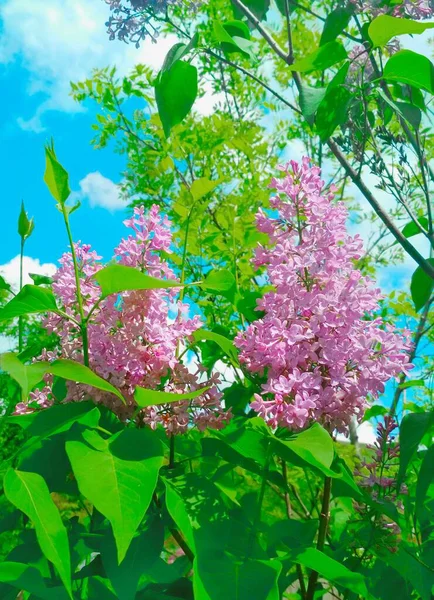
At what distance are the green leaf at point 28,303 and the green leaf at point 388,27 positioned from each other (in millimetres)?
593

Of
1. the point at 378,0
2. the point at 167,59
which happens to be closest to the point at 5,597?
the point at 167,59

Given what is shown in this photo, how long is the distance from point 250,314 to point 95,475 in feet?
1.39

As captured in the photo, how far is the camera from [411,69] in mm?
896

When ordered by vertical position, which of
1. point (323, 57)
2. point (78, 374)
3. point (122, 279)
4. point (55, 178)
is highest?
point (323, 57)

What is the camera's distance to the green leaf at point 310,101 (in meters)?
0.91

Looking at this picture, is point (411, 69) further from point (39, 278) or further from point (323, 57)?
point (39, 278)

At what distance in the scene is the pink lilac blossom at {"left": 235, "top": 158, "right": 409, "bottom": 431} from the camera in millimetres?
786

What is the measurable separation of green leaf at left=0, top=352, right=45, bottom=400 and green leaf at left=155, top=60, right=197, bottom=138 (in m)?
0.47

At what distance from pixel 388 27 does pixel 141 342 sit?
0.57m

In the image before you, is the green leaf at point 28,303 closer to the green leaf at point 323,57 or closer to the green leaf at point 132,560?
the green leaf at point 132,560

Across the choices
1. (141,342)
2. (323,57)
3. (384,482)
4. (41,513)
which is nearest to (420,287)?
(384,482)

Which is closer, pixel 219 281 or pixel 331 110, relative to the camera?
pixel 219 281

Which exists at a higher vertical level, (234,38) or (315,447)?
(234,38)

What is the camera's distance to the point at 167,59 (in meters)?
1.01
